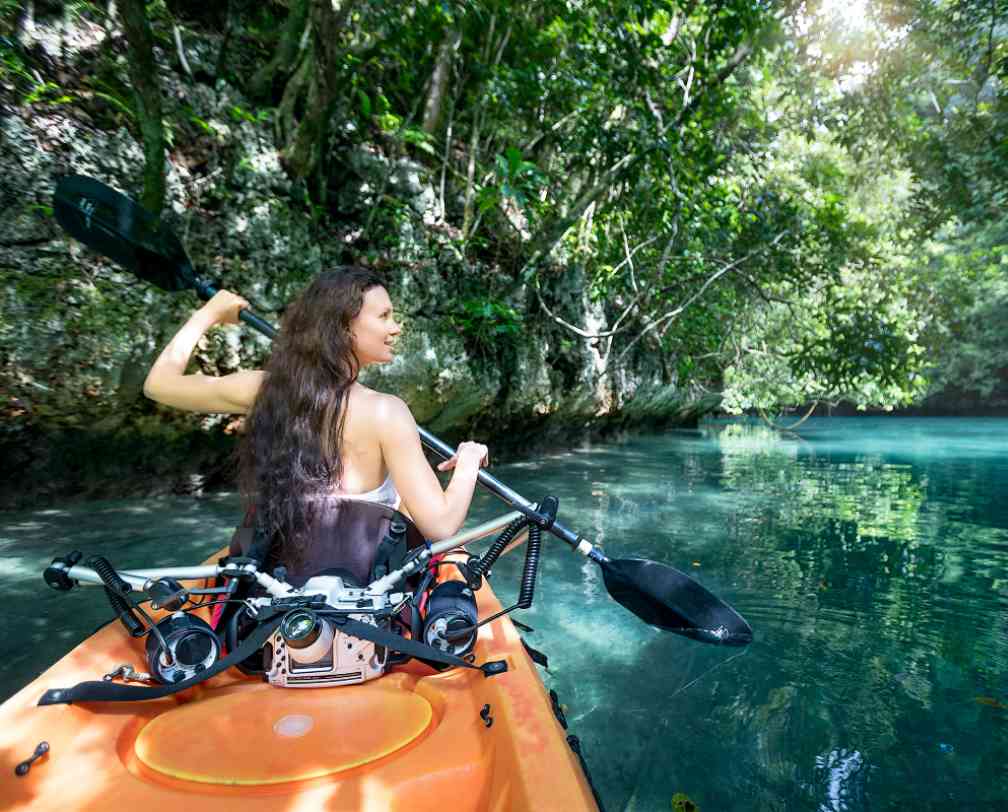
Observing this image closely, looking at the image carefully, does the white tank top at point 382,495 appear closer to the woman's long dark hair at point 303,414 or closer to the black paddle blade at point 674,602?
the woman's long dark hair at point 303,414

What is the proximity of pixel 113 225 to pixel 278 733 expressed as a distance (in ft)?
8.40

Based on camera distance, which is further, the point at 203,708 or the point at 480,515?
the point at 480,515

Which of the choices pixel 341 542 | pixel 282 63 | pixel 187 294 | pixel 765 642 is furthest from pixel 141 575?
pixel 282 63

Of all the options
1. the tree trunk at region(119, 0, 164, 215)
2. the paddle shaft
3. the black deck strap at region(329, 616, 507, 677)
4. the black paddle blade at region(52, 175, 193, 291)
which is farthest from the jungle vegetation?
the black deck strap at region(329, 616, 507, 677)

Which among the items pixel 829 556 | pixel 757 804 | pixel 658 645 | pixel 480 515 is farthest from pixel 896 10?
pixel 757 804

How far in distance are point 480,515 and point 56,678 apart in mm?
4564

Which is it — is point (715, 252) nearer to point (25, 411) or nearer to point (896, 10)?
point (896, 10)

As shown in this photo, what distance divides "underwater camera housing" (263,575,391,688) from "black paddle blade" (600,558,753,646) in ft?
3.67

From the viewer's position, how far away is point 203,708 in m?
1.40

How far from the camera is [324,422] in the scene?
1654 mm

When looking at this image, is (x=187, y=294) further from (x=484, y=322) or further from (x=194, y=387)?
(x=194, y=387)

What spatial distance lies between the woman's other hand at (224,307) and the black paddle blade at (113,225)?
0.99 meters

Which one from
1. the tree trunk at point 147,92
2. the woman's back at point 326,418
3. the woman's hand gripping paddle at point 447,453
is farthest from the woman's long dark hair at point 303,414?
the tree trunk at point 147,92

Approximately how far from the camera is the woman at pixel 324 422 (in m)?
1.63
